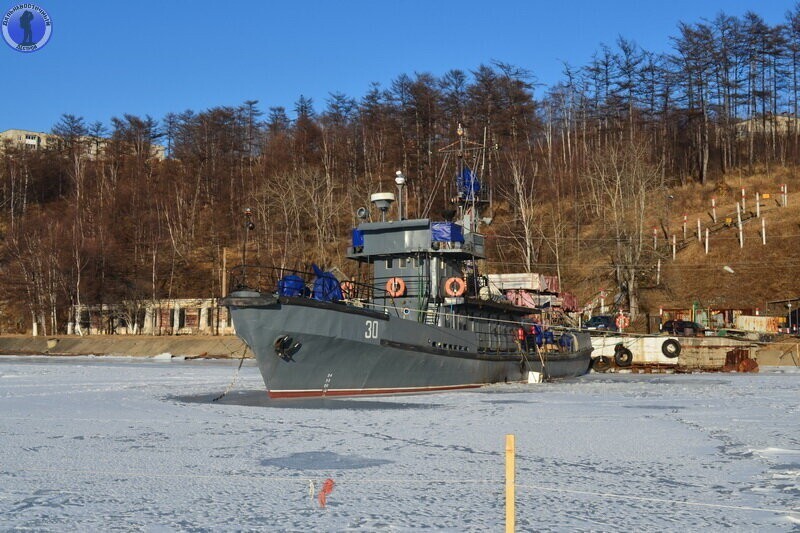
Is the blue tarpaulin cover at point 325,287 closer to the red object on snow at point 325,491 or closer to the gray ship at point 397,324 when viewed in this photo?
the gray ship at point 397,324

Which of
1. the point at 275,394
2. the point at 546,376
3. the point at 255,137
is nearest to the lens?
the point at 275,394

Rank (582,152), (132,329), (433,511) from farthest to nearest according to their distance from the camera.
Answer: (582,152)
(132,329)
(433,511)

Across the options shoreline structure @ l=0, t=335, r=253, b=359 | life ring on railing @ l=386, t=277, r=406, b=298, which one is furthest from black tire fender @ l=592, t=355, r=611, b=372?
shoreline structure @ l=0, t=335, r=253, b=359

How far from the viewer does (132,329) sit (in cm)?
6456

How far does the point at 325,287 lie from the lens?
75.7 ft

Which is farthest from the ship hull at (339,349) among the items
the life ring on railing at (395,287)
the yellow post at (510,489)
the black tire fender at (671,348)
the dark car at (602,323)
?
the dark car at (602,323)

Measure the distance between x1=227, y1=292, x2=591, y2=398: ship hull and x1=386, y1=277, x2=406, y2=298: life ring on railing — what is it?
2208 mm

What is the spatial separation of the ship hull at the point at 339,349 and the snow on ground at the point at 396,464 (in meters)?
1.50

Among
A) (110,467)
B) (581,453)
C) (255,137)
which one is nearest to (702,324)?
(581,453)

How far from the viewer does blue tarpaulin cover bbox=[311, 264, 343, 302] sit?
22922mm

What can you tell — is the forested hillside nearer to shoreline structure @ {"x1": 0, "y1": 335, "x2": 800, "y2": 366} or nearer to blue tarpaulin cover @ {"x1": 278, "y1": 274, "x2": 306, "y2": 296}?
shoreline structure @ {"x1": 0, "y1": 335, "x2": 800, "y2": 366}

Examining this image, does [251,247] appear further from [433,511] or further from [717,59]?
[433,511]

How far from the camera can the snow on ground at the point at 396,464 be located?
25.9 feet

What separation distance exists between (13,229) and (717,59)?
72709 millimetres
